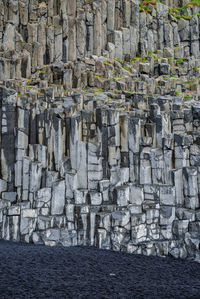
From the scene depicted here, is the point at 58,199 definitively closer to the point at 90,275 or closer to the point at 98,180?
Result: the point at 98,180

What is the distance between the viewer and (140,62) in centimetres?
3500

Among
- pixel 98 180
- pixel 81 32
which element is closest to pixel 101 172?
pixel 98 180

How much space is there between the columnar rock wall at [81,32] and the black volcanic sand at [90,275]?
63.7 feet

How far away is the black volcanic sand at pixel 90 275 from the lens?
8336 mm

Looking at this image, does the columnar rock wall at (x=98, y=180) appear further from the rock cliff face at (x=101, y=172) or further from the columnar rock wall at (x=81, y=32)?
A: the columnar rock wall at (x=81, y=32)

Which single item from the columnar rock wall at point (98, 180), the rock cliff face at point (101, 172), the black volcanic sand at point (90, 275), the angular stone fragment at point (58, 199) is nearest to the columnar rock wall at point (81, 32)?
the rock cliff face at point (101, 172)

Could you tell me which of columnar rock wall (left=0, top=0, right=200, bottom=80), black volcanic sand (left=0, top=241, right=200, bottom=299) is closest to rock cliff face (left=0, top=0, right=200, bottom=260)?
black volcanic sand (left=0, top=241, right=200, bottom=299)

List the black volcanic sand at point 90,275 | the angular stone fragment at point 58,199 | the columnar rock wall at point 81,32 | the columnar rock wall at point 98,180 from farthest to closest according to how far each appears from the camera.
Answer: the columnar rock wall at point 81,32 → the angular stone fragment at point 58,199 → the columnar rock wall at point 98,180 → the black volcanic sand at point 90,275

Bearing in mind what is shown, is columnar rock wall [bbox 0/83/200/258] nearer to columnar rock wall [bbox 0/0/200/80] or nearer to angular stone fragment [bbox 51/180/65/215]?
angular stone fragment [bbox 51/180/65/215]

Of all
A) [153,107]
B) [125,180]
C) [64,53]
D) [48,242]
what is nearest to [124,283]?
[48,242]

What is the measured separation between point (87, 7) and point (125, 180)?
26997 mm

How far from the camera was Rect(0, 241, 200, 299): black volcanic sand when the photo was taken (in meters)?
8.34

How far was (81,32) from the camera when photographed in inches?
1372

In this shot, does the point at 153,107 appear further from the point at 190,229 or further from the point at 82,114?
the point at 190,229
